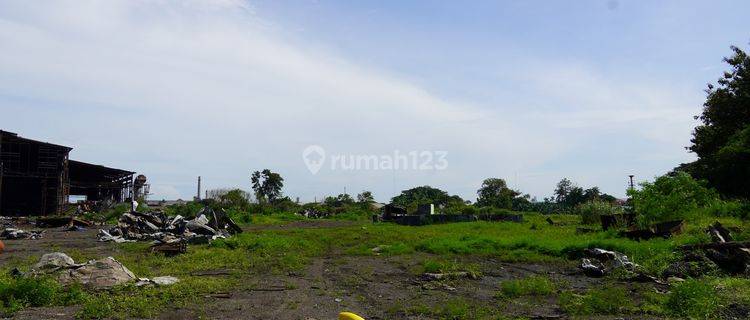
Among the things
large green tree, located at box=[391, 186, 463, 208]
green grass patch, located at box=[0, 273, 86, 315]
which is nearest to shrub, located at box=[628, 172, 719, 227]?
green grass patch, located at box=[0, 273, 86, 315]

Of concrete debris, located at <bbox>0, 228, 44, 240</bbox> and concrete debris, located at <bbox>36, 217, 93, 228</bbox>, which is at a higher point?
concrete debris, located at <bbox>36, 217, 93, 228</bbox>

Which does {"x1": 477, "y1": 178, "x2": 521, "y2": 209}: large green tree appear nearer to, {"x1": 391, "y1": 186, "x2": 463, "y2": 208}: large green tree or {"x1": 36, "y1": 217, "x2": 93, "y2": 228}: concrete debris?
{"x1": 391, "y1": 186, "x2": 463, "y2": 208}: large green tree

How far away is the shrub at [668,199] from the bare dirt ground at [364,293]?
6103 millimetres

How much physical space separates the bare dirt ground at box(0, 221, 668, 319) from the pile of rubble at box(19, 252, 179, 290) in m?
1.21

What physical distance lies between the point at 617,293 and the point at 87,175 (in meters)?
47.0

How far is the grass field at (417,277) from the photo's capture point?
6.63m

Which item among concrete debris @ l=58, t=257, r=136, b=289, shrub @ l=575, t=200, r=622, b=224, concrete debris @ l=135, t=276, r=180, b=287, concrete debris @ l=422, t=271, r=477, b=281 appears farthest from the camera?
shrub @ l=575, t=200, r=622, b=224

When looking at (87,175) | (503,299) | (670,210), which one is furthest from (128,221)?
(87,175)

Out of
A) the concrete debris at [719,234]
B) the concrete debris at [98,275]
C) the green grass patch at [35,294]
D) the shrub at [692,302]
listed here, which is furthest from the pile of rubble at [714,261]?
the green grass patch at [35,294]

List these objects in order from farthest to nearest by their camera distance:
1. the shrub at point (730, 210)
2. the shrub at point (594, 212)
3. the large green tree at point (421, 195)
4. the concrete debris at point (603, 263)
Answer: the large green tree at point (421, 195)
the shrub at point (594, 212)
the shrub at point (730, 210)
the concrete debris at point (603, 263)

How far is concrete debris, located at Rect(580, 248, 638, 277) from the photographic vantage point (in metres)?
9.59

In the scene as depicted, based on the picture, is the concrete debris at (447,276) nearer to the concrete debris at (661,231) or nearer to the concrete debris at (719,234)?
the concrete debris at (719,234)

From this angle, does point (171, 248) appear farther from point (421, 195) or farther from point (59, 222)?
point (421, 195)

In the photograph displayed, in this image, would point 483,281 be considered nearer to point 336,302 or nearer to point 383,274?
point 383,274
